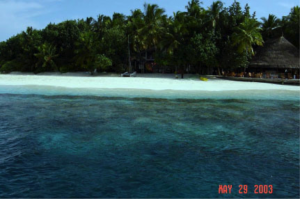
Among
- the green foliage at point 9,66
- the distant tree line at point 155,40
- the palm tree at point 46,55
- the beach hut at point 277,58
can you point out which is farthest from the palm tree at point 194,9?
the green foliage at point 9,66

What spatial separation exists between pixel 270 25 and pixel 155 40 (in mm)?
16161

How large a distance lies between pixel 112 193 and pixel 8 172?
8.36 ft

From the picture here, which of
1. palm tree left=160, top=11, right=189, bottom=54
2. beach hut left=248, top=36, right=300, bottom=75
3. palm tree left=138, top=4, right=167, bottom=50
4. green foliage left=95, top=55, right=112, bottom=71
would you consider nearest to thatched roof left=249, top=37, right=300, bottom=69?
beach hut left=248, top=36, right=300, bottom=75

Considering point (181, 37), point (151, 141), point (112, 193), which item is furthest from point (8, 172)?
point (181, 37)

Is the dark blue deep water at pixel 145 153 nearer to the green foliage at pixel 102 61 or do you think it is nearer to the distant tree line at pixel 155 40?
the distant tree line at pixel 155 40

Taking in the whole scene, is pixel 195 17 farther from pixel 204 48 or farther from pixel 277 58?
pixel 277 58

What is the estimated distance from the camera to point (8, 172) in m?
5.92

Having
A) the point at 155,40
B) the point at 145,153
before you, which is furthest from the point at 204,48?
the point at 145,153

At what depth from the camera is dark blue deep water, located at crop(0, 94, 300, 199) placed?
211 inches

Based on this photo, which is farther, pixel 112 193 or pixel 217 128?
pixel 217 128

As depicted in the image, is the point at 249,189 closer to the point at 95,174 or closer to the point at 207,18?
the point at 95,174

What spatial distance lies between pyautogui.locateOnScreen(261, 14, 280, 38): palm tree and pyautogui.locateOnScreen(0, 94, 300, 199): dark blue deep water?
89.6ft

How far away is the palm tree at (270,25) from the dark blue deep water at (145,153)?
1076 inches

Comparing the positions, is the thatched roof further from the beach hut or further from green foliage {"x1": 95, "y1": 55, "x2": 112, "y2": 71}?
green foliage {"x1": 95, "y1": 55, "x2": 112, "y2": 71}
